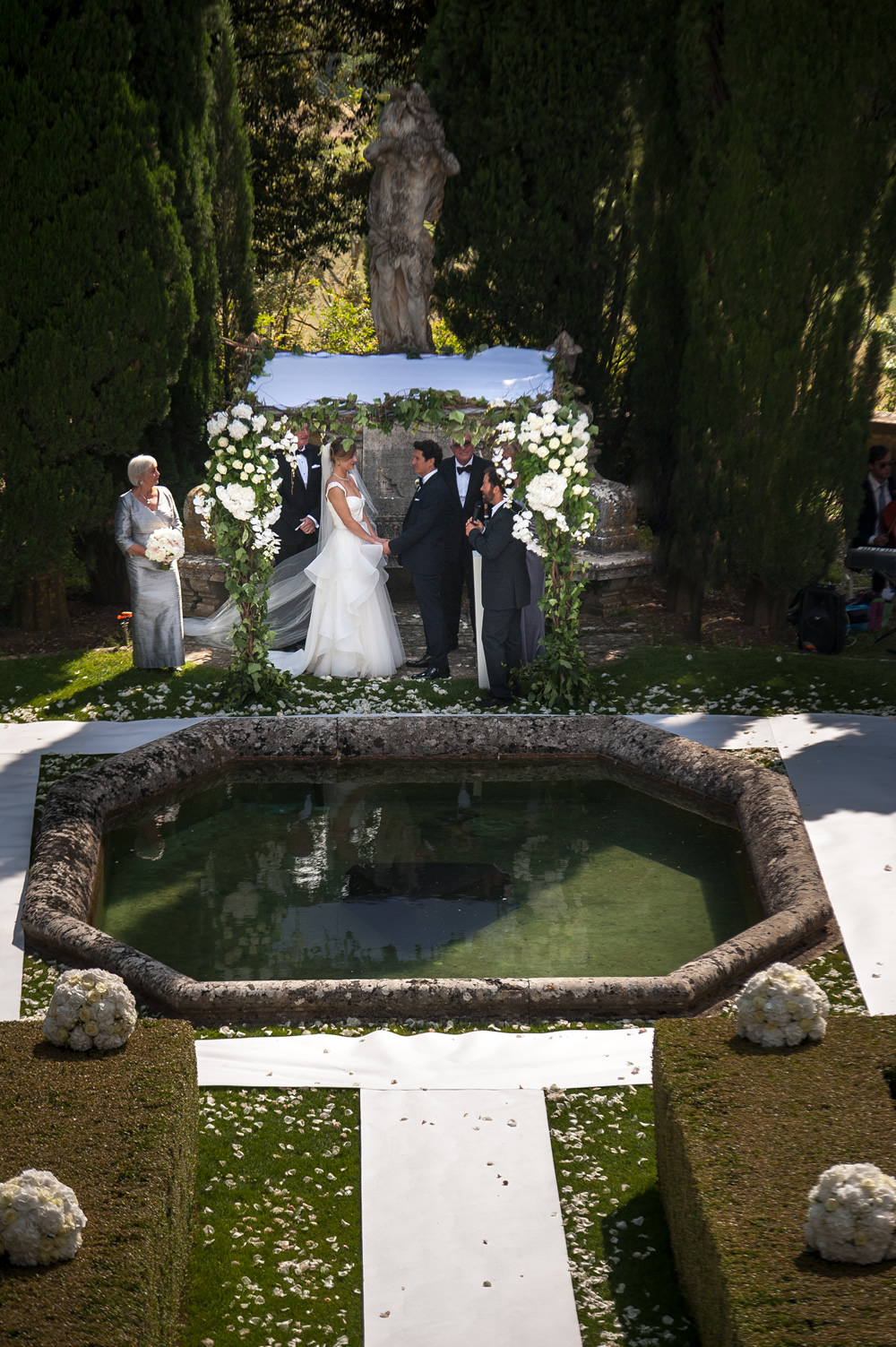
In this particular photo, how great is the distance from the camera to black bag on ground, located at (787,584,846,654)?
11.8 meters

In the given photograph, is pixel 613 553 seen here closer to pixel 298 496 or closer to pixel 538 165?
pixel 298 496

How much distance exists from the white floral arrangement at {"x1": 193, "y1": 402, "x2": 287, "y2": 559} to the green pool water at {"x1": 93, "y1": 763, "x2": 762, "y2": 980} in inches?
86.5

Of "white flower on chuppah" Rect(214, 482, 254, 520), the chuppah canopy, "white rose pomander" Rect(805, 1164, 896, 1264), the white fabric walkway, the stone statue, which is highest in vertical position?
the stone statue

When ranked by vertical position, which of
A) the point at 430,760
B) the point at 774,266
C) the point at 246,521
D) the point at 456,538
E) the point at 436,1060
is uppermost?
the point at 774,266

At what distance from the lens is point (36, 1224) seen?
3496mm

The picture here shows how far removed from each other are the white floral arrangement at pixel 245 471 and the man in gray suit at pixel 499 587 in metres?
1.64

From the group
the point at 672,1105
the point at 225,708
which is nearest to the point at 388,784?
the point at 225,708

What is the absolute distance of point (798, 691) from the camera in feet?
35.1

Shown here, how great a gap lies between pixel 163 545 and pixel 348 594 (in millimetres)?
1630

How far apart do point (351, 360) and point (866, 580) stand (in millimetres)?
6018

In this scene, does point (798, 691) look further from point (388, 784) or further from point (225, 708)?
point (225, 708)

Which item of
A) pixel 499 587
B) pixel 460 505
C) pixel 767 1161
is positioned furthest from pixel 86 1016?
pixel 460 505

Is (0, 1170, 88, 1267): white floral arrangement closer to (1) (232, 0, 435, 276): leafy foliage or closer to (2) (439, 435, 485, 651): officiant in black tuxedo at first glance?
(2) (439, 435, 485, 651): officiant in black tuxedo

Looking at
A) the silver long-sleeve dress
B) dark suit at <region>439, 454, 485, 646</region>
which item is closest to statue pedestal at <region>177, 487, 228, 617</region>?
the silver long-sleeve dress
